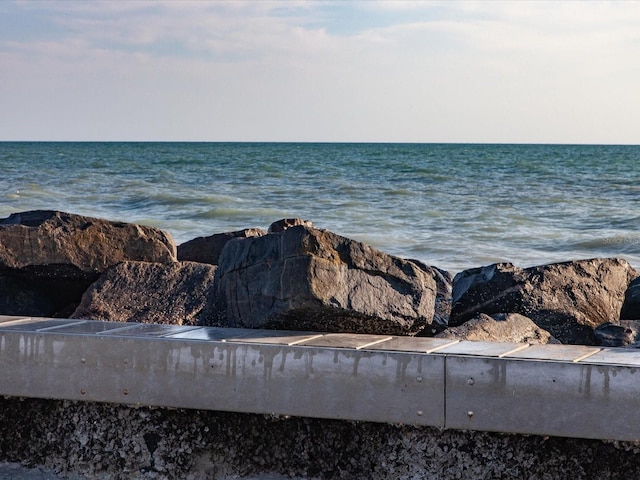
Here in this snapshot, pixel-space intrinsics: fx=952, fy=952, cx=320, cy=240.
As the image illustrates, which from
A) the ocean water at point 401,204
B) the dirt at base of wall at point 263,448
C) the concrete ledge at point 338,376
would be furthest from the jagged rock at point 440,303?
the ocean water at point 401,204

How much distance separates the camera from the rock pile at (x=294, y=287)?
3.93 meters

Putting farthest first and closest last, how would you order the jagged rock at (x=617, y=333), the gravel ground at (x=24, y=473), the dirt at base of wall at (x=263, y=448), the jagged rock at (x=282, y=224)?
the jagged rock at (x=282, y=224)
the jagged rock at (x=617, y=333)
the gravel ground at (x=24, y=473)
the dirt at base of wall at (x=263, y=448)

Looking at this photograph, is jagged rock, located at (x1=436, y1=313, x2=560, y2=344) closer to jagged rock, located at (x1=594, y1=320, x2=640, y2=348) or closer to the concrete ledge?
jagged rock, located at (x1=594, y1=320, x2=640, y2=348)

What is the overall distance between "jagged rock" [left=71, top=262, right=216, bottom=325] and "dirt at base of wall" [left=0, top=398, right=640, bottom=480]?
4.71 ft

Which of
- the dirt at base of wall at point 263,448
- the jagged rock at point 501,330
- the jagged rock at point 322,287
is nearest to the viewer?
the dirt at base of wall at point 263,448

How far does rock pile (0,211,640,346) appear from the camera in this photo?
393 centimetres

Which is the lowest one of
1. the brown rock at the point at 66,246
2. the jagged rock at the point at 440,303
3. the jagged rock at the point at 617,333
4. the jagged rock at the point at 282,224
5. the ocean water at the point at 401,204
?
the ocean water at the point at 401,204

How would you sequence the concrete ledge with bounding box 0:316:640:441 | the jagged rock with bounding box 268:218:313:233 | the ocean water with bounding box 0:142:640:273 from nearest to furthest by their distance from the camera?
the concrete ledge with bounding box 0:316:640:441 → the jagged rock with bounding box 268:218:313:233 → the ocean water with bounding box 0:142:640:273

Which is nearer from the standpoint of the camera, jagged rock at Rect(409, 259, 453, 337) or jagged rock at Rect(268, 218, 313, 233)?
jagged rock at Rect(409, 259, 453, 337)

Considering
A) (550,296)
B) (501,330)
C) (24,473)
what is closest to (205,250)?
(550,296)

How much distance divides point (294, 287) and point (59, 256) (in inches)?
95.6

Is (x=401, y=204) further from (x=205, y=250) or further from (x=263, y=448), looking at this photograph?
(x=263, y=448)

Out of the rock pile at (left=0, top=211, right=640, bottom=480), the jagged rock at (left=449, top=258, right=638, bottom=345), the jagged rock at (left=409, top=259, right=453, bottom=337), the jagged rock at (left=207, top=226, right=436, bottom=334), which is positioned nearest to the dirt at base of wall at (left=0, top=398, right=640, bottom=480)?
the rock pile at (left=0, top=211, right=640, bottom=480)

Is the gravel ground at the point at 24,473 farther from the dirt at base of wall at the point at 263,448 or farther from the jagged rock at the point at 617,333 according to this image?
the jagged rock at the point at 617,333
